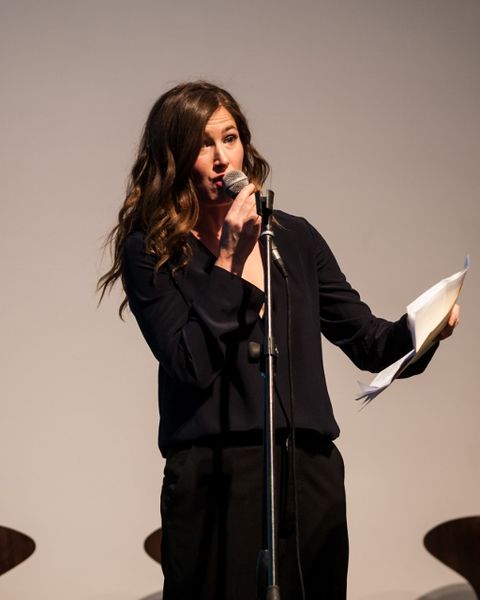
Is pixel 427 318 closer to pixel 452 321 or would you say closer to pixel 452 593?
pixel 452 321

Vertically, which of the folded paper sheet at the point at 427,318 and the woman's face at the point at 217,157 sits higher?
the woman's face at the point at 217,157

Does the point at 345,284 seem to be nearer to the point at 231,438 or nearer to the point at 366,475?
the point at 231,438

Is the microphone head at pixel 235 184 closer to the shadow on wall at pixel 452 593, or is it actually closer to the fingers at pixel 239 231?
the fingers at pixel 239 231

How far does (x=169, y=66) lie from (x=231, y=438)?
184cm

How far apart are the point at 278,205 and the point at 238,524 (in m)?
1.74

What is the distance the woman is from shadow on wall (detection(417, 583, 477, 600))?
1.74 m

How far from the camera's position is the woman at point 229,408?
1.53m

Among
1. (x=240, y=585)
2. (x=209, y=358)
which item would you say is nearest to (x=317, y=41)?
(x=209, y=358)

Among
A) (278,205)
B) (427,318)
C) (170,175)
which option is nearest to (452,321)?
(427,318)

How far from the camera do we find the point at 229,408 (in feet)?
5.02

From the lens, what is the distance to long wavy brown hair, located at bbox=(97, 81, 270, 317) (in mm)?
1688

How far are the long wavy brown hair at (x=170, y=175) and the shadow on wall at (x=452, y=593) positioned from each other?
1984mm

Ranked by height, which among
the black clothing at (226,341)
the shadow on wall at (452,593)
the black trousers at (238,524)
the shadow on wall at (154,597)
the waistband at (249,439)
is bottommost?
the shadow on wall at (452,593)

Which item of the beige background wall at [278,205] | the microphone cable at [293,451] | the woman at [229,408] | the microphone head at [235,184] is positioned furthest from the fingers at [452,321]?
the beige background wall at [278,205]
